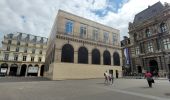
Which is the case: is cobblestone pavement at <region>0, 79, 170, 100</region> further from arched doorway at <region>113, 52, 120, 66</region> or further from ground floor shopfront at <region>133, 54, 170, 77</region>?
ground floor shopfront at <region>133, 54, 170, 77</region>

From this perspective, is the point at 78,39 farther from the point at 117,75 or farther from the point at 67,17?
the point at 117,75

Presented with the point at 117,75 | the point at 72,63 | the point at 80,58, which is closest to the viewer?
the point at 72,63

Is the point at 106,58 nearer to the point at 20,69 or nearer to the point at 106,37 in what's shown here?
the point at 106,37

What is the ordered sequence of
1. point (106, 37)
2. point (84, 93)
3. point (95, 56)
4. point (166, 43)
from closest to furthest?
point (84, 93) → point (95, 56) → point (106, 37) → point (166, 43)

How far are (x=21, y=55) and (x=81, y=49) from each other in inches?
1602

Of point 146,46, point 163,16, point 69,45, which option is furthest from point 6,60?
point 163,16

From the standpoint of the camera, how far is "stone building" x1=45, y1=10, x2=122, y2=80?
2342 cm

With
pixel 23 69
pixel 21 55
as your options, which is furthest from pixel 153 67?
pixel 21 55

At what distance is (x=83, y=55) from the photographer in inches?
1049

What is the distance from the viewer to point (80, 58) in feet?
85.2

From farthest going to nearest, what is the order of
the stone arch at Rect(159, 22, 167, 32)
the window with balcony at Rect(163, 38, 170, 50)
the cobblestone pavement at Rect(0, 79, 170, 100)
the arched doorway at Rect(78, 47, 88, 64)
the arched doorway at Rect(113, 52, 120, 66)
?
the stone arch at Rect(159, 22, 167, 32)
the arched doorway at Rect(113, 52, 120, 66)
the window with balcony at Rect(163, 38, 170, 50)
the arched doorway at Rect(78, 47, 88, 64)
the cobblestone pavement at Rect(0, 79, 170, 100)

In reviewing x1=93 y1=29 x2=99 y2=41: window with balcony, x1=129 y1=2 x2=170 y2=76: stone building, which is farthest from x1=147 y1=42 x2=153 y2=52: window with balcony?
A: x1=93 y1=29 x2=99 y2=41: window with balcony

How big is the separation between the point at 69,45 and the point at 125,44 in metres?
30.6

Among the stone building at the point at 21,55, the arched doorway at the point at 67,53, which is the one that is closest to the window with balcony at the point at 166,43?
the arched doorway at the point at 67,53
